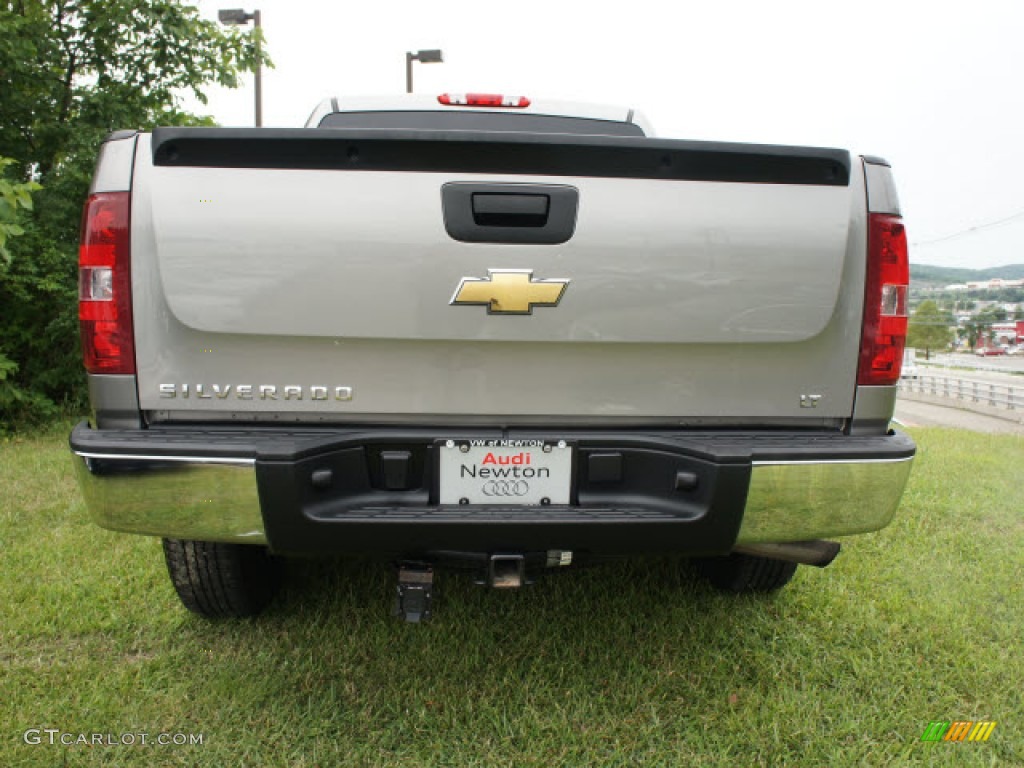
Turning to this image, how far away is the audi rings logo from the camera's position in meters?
1.77

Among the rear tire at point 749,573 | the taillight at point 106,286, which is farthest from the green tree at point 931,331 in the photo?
the taillight at point 106,286

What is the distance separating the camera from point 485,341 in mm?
1753

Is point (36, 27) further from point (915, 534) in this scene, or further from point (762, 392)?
point (915, 534)

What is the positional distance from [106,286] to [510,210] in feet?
3.39

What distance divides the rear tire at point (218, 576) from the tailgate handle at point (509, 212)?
1.34 metres

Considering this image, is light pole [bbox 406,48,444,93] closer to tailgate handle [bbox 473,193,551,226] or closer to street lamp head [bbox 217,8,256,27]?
street lamp head [bbox 217,8,256,27]

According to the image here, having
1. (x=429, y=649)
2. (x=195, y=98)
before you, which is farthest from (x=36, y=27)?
(x=429, y=649)

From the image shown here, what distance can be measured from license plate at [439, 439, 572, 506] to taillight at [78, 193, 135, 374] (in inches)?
33.6

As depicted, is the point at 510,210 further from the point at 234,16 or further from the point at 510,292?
the point at 234,16

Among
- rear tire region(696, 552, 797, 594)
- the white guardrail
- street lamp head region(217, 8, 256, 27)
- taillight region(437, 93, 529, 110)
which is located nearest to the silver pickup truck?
rear tire region(696, 552, 797, 594)

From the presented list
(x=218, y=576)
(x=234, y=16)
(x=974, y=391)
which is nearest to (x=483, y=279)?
(x=218, y=576)

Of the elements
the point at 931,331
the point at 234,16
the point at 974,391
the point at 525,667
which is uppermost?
the point at 234,16

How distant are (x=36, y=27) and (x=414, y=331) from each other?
7114 millimetres

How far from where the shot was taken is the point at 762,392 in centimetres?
184
